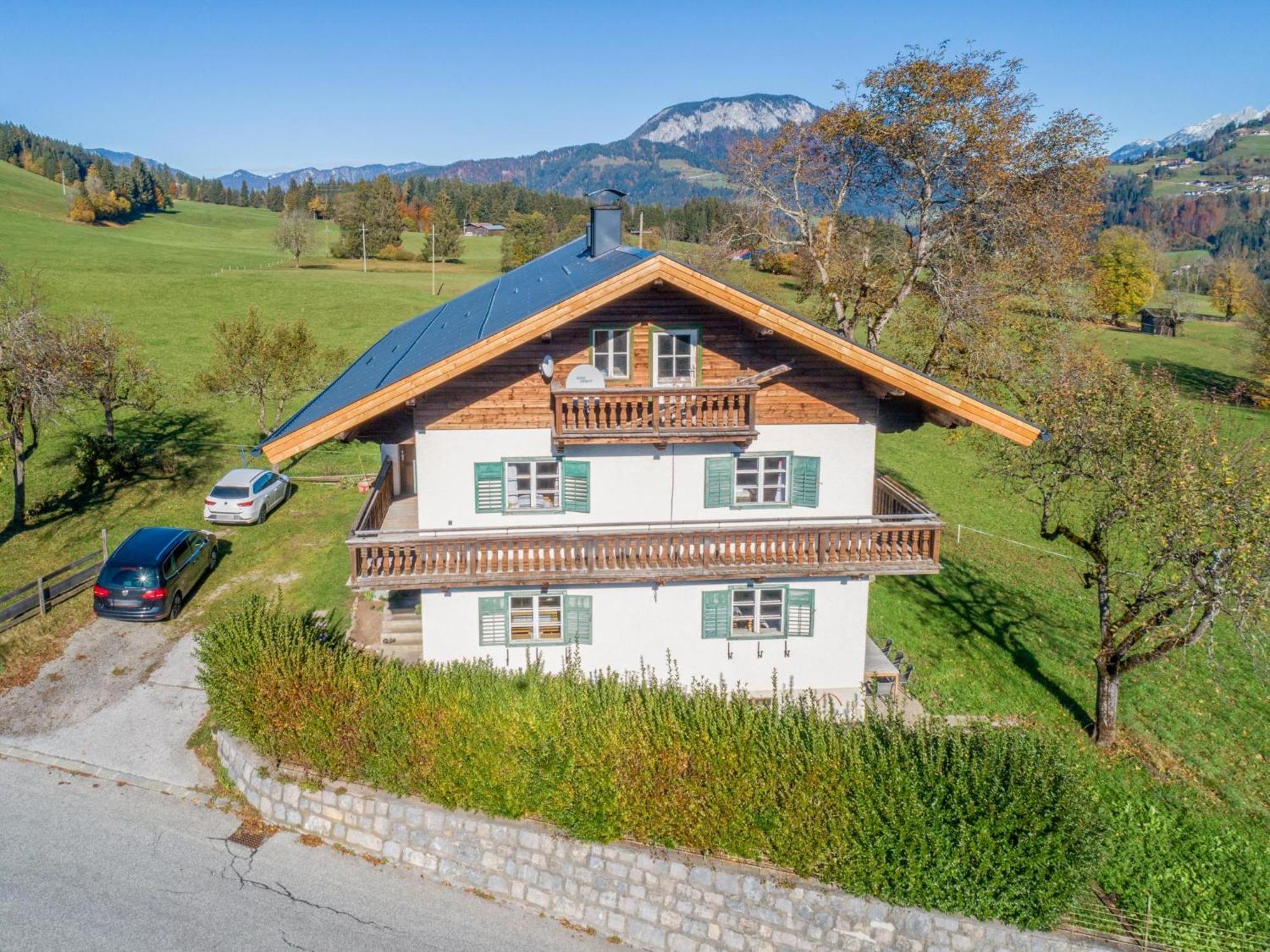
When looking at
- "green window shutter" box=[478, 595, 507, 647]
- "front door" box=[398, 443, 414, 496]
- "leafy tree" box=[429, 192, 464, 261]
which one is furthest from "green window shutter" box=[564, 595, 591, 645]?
"leafy tree" box=[429, 192, 464, 261]

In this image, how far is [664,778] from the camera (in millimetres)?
13094

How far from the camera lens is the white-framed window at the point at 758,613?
18391mm

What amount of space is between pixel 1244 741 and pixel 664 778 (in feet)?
50.1

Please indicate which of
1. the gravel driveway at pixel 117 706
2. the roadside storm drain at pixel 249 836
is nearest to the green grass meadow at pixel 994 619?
the gravel driveway at pixel 117 706

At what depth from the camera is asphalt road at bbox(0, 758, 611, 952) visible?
1259cm

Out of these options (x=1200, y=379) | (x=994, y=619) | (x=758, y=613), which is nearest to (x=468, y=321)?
(x=758, y=613)

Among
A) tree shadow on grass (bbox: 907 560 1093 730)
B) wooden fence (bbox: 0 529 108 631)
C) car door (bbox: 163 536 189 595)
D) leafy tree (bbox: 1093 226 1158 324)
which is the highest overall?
leafy tree (bbox: 1093 226 1158 324)

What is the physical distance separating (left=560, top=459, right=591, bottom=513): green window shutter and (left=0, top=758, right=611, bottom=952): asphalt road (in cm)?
771

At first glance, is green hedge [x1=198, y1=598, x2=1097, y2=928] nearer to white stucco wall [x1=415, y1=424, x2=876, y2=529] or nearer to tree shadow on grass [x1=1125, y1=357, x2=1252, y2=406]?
white stucco wall [x1=415, y1=424, x2=876, y2=529]

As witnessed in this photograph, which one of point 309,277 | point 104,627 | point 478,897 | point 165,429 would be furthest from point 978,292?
point 309,277

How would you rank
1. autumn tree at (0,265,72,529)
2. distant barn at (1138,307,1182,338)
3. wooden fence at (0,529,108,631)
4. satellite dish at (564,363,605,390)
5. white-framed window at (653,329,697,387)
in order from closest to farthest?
satellite dish at (564,363,605,390), white-framed window at (653,329,697,387), wooden fence at (0,529,108,631), autumn tree at (0,265,72,529), distant barn at (1138,307,1182,338)

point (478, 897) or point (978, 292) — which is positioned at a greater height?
point (978, 292)

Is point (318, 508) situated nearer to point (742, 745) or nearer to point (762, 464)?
point (762, 464)

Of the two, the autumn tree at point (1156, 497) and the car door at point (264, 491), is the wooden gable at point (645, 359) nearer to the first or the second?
the autumn tree at point (1156, 497)
